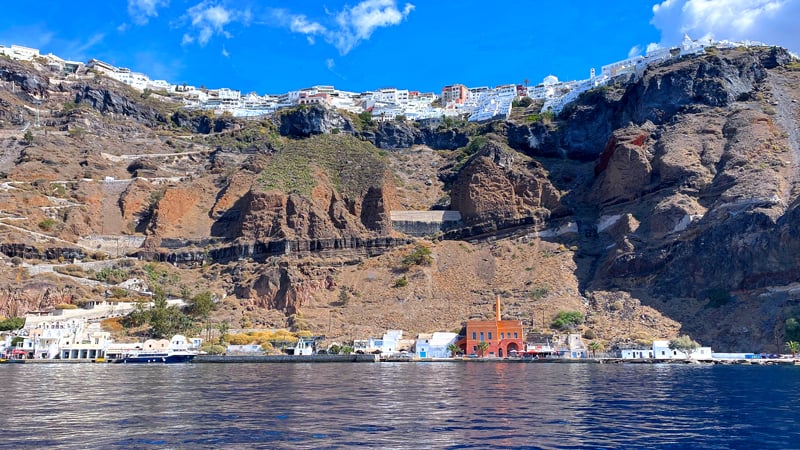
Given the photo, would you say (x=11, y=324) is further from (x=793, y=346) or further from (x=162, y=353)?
(x=793, y=346)

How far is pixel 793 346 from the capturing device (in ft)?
257

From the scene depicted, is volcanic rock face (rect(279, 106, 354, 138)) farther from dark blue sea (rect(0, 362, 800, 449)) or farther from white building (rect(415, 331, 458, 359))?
dark blue sea (rect(0, 362, 800, 449))

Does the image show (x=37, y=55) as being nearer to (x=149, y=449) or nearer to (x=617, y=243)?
(x=617, y=243)

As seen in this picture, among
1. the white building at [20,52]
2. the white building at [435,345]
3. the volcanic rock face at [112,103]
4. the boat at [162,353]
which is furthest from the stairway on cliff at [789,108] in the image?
the white building at [20,52]

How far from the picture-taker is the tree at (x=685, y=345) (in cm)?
8344

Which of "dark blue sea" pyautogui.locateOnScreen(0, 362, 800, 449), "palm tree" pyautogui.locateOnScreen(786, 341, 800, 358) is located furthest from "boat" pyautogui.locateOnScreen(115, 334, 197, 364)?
"palm tree" pyautogui.locateOnScreen(786, 341, 800, 358)

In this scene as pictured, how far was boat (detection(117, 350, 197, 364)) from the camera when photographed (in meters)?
87.6

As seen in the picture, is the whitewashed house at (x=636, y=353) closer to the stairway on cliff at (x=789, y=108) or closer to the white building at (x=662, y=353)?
the white building at (x=662, y=353)

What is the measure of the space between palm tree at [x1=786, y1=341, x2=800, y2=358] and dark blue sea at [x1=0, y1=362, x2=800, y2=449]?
17749mm

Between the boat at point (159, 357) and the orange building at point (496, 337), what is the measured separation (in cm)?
3040

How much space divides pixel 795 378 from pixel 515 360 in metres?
31.6

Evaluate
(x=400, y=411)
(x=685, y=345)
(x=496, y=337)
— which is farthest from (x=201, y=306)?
(x=400, y=411)

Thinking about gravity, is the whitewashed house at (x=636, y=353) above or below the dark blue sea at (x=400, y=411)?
above

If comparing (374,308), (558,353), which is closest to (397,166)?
(374,308)
